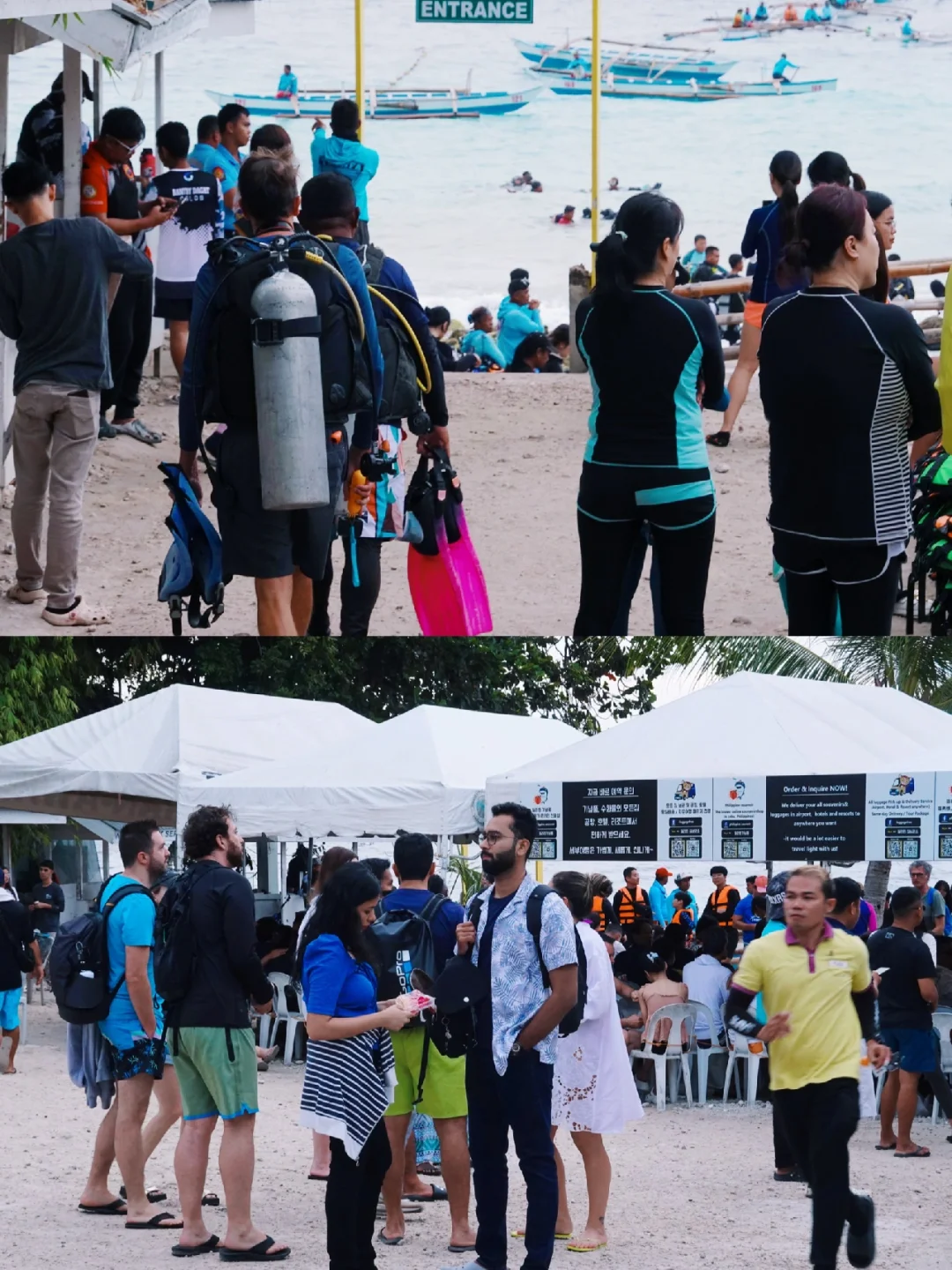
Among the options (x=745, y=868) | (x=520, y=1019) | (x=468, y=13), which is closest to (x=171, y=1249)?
(x=520, y=1019)

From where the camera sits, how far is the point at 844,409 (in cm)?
511

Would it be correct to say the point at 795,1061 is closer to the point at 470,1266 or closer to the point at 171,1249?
the point at 470,1266

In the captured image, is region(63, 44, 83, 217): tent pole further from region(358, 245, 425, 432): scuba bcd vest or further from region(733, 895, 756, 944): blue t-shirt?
region(733, 895, 756, 944): blue t-shirt

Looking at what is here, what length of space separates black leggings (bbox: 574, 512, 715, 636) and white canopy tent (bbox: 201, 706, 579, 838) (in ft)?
16.6

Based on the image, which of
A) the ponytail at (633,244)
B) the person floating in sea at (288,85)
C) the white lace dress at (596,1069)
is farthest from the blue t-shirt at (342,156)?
the person floating in sea at (288,85)

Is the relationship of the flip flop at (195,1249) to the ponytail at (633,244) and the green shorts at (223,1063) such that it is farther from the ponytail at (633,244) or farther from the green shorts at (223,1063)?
the ponytail at (633,244)

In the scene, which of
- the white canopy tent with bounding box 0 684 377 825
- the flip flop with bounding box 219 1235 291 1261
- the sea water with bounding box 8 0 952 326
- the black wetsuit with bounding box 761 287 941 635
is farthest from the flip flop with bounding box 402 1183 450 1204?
the sea water with bounding box 8 0 952 326

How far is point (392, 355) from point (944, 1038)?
16.5 feet

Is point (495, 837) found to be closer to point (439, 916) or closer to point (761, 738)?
point (439, 916)

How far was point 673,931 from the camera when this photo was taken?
10812 millimetres

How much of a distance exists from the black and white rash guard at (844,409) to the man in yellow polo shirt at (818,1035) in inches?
43.7

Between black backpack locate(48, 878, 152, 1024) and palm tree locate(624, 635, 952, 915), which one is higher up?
palm tree locate(624, 635, 952, 915)

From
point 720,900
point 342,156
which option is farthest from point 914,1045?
point 720,900

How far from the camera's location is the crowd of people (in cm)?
493
